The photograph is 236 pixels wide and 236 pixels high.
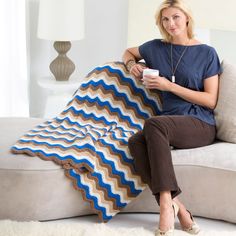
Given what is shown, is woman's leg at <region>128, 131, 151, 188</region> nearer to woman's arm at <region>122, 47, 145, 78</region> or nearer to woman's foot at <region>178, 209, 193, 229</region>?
woman's foot at <region>178, 209, 193, 229</region>

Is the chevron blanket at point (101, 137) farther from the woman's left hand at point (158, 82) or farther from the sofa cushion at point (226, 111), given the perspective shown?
the sofa cushion at point (226, 111)

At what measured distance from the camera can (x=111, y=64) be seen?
3.32 m

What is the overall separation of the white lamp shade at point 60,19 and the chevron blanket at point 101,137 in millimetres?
847

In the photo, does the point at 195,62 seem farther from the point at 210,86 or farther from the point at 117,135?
the point at 117,135

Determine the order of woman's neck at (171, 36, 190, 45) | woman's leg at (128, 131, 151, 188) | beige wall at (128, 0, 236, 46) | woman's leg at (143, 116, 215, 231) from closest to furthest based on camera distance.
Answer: woman's leg at (143, 116, 215, 231) < woman's leg at (128, 131, 151, 188) < woman's neck at (171, 36, 190, 45) < beige wall at (128, 0, 236, 46)

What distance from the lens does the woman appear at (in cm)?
267

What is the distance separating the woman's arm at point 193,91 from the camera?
9.70 feet

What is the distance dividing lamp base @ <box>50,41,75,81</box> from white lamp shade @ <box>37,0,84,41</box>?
5.9 inches

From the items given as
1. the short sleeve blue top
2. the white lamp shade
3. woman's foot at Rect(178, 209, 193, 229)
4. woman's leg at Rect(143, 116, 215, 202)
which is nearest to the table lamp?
the white lamp shade

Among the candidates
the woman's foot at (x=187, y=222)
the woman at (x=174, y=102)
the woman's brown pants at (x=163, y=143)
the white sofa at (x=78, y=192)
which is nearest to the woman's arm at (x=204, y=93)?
the woman at (x=174, y=102)

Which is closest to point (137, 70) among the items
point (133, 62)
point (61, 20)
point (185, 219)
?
point (133, 62)

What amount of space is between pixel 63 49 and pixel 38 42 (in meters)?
0.42

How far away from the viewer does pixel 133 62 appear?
3229 mm

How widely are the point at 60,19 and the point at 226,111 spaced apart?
4.96 ft
